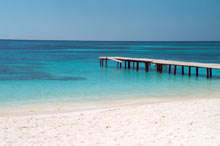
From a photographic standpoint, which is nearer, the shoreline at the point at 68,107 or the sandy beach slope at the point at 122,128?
the sandy beach slope at the point at 122,128

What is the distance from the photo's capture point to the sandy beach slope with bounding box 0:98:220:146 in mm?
7090

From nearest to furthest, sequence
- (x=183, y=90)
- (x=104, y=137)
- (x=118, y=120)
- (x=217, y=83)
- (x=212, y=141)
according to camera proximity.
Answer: (x=212, y=141), (x=104, y=137), (x=118, y=120), (x=183, y=90), (x=217, y=83)

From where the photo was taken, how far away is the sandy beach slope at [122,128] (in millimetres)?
7090

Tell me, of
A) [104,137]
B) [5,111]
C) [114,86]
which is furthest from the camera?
[114,86]

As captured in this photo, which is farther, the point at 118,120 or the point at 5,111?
the point at 5,111

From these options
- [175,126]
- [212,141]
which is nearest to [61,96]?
[175,126]

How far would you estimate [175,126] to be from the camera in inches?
322

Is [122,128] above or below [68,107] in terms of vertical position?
above

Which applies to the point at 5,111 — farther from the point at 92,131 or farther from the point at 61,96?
the point at 92,131

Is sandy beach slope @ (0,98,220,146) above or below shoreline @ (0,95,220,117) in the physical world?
above

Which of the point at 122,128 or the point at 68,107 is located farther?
the point at 68,107

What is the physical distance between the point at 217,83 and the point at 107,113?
499 inches

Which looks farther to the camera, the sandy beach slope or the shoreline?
the shoreline

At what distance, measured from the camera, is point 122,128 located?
8273 millimetres
